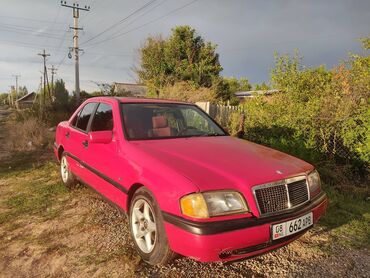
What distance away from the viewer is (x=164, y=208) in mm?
2695

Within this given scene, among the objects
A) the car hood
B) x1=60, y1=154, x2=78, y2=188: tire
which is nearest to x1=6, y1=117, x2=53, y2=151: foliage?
x1=60, y1=154, x2=78, y2=188: tire

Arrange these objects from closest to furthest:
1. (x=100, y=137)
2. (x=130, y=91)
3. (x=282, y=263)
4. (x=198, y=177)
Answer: (x=198, y=177) → (x=282, y=263) → (x=100, y=137) → (x=130, y=91)

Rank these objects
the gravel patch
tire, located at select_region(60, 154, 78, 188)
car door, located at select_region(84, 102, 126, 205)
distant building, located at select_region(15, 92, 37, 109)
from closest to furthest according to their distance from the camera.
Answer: the gravel patch, car door, located at select_region(84, 102, 126, 205), tire, located at select_region(60, 154, 78, 188), distant building, located at select_region(15, 92, 37, 109)

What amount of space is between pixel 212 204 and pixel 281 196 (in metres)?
→ 0.67

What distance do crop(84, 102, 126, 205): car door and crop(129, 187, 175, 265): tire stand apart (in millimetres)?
308

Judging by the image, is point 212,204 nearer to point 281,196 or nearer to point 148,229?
point 281,196

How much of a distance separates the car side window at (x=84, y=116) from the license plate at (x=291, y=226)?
3.16 meters

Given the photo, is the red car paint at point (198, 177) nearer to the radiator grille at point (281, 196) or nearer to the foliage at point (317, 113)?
the radiator grille at point (281, 196)

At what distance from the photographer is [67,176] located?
5395 mm

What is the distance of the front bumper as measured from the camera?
8.00 feet

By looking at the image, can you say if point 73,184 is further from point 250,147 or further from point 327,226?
point 327,226

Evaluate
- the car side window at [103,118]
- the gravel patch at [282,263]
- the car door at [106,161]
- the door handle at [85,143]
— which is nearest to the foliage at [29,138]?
the door handle at [85,143]

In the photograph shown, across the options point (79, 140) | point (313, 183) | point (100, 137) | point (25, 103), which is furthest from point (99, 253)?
point (25, 103)

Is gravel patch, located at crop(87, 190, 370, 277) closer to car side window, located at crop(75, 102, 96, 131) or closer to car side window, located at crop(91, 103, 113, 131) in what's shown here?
car side window, located at crop(91, 103, 113, 131)
